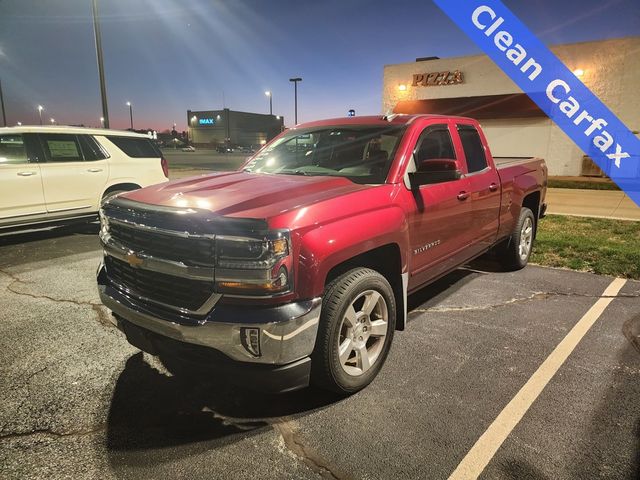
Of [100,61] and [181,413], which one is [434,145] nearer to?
[181,413]

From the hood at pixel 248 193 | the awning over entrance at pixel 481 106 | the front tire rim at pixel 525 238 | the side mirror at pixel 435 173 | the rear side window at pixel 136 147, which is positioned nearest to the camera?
the hood at pixel 248 193

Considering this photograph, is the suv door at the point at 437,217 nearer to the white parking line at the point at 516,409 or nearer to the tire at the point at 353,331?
the tire at the point at 353,331

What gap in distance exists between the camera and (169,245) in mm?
2555

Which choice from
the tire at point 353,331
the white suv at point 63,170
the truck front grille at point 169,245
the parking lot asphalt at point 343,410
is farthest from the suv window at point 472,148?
the white suv at point 63,170

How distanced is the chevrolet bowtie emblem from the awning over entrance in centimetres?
2101

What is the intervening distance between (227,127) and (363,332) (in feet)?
313

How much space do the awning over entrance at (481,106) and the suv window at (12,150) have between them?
18.6m

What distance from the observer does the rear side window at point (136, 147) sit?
8.25 meters

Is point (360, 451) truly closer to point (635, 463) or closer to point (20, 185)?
point (635, 463)

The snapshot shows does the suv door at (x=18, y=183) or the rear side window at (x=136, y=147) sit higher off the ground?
the rear side window at (x=136, y=147)

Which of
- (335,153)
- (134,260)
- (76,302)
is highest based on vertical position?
(335,153)

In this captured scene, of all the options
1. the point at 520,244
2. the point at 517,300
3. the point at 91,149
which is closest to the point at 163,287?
the point at 517,300

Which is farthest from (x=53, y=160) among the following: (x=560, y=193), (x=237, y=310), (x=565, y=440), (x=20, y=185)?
(x=560, y=193)

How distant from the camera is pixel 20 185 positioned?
22.5 ft
